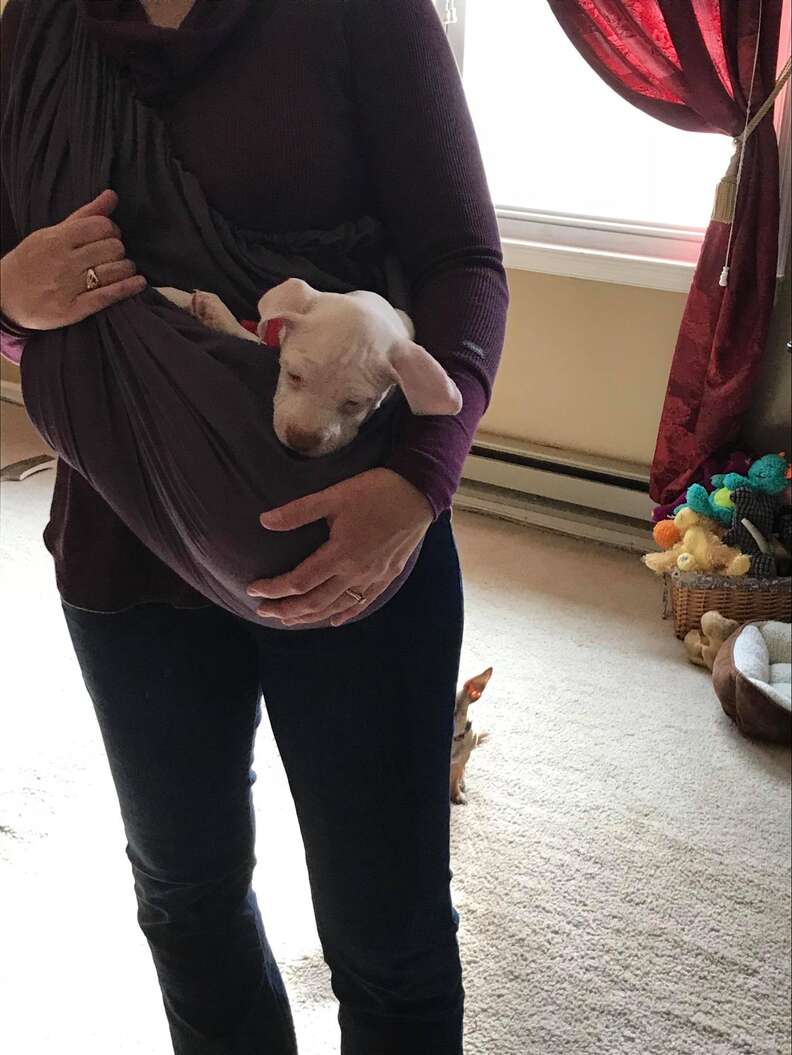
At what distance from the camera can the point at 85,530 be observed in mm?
838

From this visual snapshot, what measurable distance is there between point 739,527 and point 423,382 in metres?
1.60

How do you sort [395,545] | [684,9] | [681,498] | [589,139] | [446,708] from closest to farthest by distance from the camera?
[395,545], [446,708], [684,9], [681,498], [589,139]

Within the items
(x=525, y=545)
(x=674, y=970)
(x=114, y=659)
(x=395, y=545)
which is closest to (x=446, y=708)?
(x=395, y=545)

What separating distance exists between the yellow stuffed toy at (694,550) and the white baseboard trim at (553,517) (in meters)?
0.31

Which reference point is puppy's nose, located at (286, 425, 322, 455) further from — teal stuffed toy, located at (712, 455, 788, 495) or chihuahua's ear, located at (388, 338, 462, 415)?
teal stuffed toy, located at (712, 455, 788, 495)

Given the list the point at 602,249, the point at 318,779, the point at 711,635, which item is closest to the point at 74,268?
the point at 318,779

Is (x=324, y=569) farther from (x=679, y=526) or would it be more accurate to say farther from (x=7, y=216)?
(x=679, y=526)

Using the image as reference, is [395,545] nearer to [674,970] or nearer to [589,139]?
[674,970]

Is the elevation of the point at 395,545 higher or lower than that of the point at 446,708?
higher

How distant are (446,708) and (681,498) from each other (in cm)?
159

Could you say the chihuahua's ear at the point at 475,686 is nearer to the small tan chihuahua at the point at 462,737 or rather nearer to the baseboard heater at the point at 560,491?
the small tan chihuahua at the point at 462,737

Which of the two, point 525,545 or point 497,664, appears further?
point 525,545

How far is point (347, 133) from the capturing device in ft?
2.54

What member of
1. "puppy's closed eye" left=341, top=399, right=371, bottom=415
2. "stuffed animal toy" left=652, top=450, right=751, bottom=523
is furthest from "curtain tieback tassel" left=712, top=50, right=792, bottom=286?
"puppy's closed eye" left=341, top=399, right=371, bottom=415
